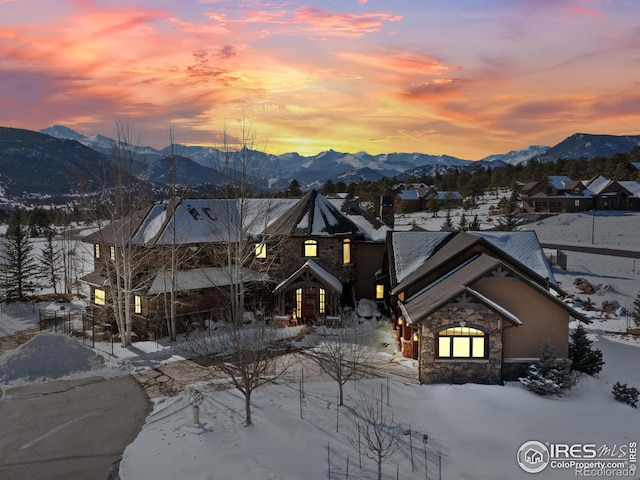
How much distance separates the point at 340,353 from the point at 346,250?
590 inches

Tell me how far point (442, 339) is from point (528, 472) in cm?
692

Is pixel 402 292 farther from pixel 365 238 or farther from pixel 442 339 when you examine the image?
pixel 365 238

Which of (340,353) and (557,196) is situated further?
(557,196)

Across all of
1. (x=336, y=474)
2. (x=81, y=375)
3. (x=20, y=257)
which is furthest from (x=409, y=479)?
(x=20, y=257)

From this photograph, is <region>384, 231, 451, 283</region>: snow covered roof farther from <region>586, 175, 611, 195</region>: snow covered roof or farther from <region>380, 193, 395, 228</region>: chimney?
<region>586, 175, 611, 195</region>: snow covered roof

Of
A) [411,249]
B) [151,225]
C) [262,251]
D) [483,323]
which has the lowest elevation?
[483,323]

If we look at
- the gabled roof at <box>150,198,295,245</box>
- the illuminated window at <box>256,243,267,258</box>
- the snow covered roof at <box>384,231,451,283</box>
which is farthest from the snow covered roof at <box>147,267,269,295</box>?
the snow covered roof at <box>384,231,451,283</box>

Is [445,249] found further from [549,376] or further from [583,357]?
[549,376]

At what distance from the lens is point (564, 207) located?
269 feet

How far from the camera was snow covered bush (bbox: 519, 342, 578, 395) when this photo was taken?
18078 mm

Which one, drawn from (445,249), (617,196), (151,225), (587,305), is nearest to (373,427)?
(445,249)

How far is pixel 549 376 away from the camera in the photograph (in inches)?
723

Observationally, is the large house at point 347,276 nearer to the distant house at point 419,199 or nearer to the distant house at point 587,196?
the distant house at point 587,196

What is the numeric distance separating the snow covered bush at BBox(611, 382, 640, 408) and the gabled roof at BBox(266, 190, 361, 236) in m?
18.3
